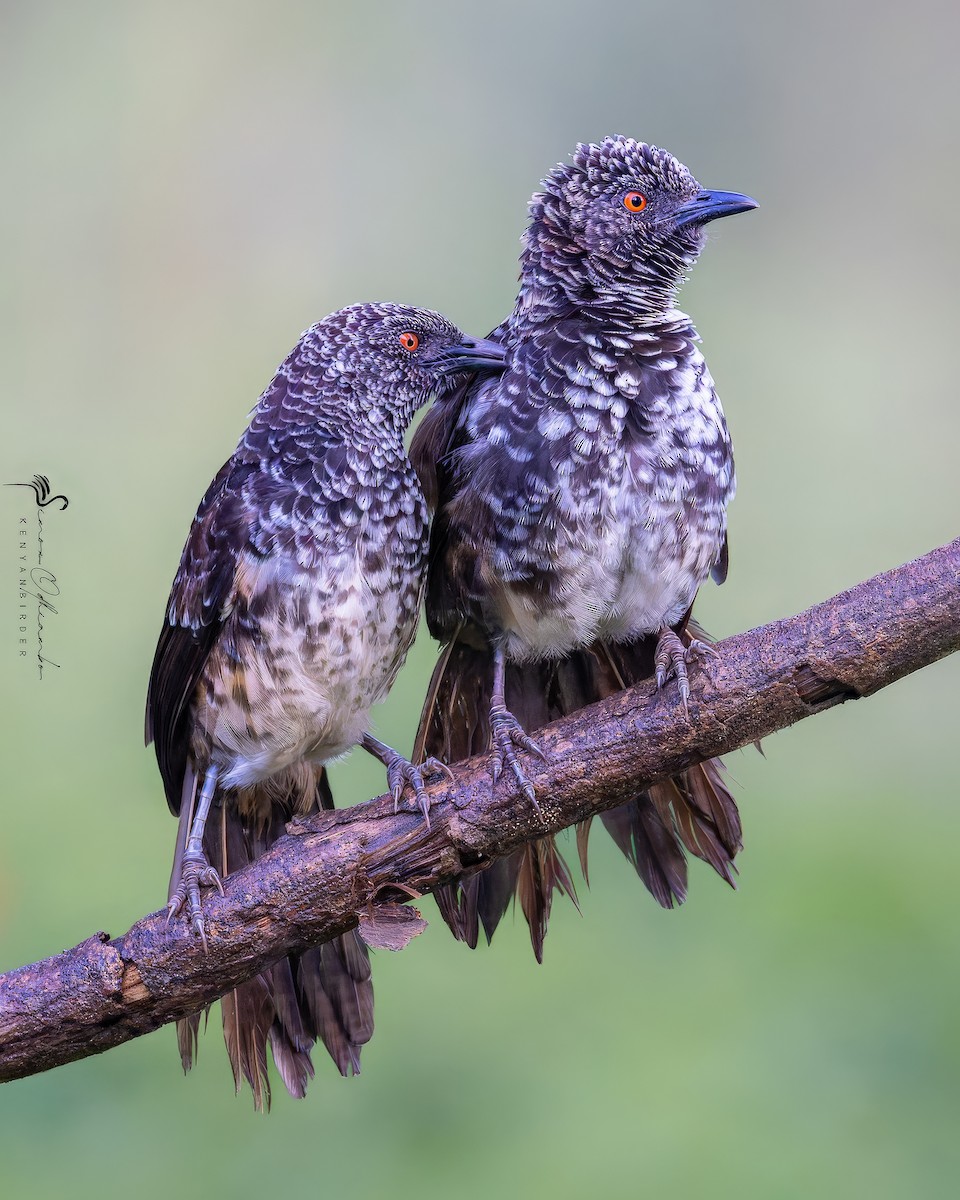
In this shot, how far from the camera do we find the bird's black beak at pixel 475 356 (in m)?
2.94

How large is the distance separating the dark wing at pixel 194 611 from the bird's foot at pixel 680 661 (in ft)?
2.97

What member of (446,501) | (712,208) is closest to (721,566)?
(446,501)

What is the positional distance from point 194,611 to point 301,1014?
2.95 feet

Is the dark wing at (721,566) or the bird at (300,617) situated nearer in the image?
the bird at (300,617)

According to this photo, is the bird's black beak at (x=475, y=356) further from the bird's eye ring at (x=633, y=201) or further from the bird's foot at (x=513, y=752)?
the bird's foot at (x=513, y=752)

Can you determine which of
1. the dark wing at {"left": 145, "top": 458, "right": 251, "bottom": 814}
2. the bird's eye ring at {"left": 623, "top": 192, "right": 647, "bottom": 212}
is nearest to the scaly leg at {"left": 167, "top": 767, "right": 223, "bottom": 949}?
the dark wing at {"left": 145, "top": 458, "right": 251, "bottom": 814}

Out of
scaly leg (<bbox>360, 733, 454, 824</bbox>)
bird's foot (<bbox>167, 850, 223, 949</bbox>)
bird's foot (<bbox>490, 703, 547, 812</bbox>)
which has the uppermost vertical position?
bird's foot (<bbox>490, 703, 547, 812</bbox>)

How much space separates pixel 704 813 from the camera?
2.95 m

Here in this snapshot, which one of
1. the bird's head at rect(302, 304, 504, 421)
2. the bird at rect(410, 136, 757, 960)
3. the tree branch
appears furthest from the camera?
the bird's head at rect(302, 304, 504, 421)

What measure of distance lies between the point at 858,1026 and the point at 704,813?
5.94 ft

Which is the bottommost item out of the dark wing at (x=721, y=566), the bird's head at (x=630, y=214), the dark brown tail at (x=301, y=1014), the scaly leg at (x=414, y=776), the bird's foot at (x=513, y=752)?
the dark brown tail at (x=301, y=1014)

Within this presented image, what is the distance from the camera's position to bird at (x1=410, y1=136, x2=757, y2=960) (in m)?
2.70

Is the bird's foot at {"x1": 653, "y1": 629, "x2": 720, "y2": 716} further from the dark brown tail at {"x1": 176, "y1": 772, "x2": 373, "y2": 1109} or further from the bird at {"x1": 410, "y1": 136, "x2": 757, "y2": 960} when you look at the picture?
the dark brown tail at {"x1": 176, "y1": 772, "x2": 373, "y2": 1109}

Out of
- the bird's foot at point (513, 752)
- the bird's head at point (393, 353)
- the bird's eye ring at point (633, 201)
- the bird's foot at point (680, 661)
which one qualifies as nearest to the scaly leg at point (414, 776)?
the bird's foot at point (513, 752)
